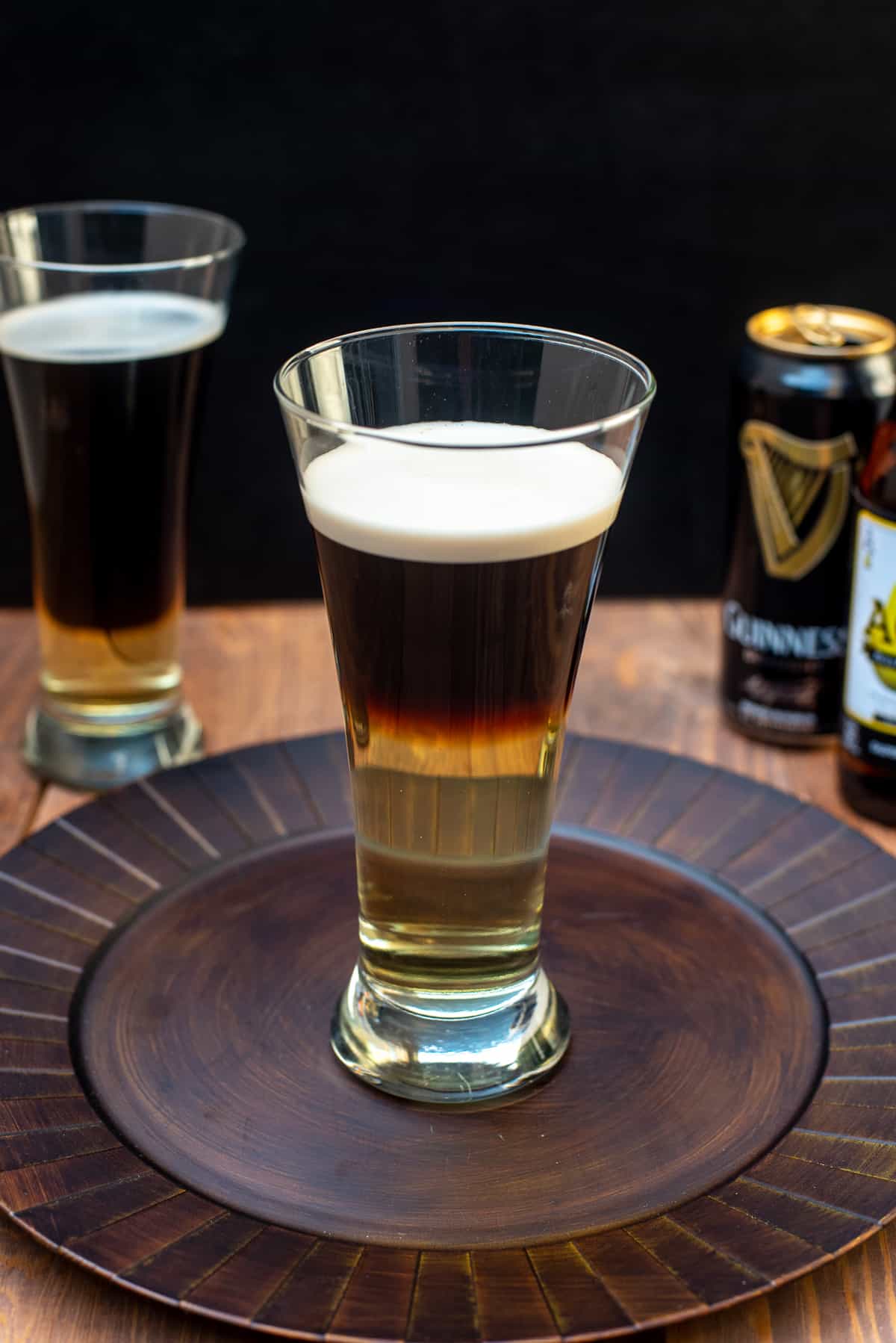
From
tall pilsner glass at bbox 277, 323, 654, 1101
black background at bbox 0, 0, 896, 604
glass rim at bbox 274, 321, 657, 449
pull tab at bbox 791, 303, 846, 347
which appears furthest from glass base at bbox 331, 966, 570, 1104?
black background at bbox 0, 0, 896, 604

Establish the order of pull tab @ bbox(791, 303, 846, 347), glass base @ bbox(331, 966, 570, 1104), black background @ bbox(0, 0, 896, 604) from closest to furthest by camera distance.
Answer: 1. glass base @ bbox(331, 966, 570, 1104)
2. pull tab @ bbox(791, 303, 846, 347)
3. black background @ bbox(0, 0, 896, 604)

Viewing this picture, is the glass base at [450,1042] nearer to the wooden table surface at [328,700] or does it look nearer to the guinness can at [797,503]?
the wooden table surface at [328,700]

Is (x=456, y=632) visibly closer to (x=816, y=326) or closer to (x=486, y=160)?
(x=816, y=326)

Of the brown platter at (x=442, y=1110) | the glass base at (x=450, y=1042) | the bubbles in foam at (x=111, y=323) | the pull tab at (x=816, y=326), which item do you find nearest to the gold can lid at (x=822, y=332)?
the pull tab at (x=816, y=326)

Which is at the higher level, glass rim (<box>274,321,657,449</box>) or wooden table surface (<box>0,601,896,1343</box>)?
glass rim (<box>274,321,657,449</box>)

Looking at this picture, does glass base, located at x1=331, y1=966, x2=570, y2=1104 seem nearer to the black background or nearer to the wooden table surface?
the wooden table surface
